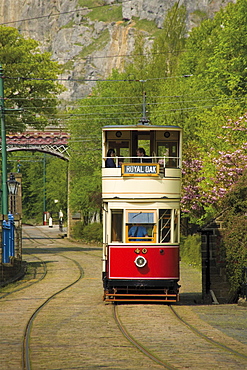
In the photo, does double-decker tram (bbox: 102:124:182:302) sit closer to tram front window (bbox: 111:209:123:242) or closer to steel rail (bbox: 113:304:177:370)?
tram front window (bbox: 111:209:123:242)

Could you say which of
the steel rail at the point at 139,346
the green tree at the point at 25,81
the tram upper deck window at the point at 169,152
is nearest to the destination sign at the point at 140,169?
the tram upper deck window at the point at 169,152

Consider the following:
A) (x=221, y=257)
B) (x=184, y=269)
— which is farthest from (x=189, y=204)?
(x=221, y=257)

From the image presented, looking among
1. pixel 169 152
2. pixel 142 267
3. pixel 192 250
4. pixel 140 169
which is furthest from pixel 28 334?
pixel 192 250

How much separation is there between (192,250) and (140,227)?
2030 cm

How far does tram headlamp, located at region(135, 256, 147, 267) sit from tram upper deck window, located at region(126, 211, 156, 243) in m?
0.50

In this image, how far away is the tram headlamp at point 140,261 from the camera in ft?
65.3

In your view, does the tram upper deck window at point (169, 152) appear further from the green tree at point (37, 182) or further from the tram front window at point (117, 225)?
the green tree at point (37, 182)

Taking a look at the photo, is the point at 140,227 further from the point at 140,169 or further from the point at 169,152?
the point at 169,152

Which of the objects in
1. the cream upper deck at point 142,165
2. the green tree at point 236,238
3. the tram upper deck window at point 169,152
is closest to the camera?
the cream upper deck at point 142,165

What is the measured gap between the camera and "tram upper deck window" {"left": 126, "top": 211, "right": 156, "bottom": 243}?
65.5 feet

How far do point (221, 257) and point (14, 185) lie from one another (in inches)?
652

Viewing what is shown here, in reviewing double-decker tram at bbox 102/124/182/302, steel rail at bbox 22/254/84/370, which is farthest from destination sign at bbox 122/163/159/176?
steel rail at bbox 22/254/84/370

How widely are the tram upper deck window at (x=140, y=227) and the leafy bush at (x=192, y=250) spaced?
56.6 feet

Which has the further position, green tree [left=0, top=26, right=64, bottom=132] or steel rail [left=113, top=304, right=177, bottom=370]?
green tree [left=0, top=26, right=64, bottom=132]
